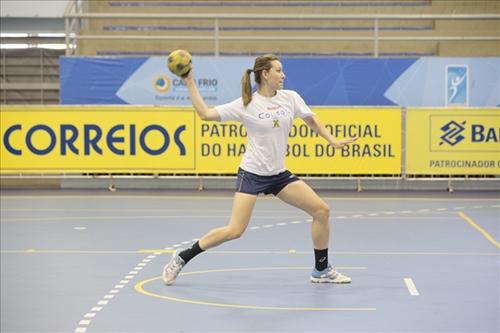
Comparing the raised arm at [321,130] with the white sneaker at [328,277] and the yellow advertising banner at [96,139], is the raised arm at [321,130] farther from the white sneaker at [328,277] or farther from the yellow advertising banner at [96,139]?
the yellow advertising banner at [96,139]

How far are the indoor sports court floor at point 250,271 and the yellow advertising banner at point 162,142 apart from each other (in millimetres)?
3366

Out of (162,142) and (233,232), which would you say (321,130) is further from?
(162,142)

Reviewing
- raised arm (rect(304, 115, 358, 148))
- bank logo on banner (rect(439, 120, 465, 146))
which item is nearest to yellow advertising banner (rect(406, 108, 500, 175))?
bank logo on banner (rect(439, 120, 465, 146))

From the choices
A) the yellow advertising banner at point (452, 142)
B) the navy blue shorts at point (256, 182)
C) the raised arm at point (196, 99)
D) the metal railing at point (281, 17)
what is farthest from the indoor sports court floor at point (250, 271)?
the metal railing at point (281, 17)

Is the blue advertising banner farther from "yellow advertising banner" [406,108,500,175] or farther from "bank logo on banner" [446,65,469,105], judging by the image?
"yellow advertising banner" [406,108,500,175]

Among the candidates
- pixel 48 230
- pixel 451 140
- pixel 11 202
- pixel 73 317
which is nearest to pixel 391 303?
pixel 73 317

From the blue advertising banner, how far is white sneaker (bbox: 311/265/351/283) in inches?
491

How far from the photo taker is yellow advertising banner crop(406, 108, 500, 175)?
2166 cm

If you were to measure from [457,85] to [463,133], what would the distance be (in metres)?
1.25

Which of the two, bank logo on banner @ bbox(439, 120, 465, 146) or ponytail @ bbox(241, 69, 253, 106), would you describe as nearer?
ponytail @ bbox(241, 69, 253, 106)

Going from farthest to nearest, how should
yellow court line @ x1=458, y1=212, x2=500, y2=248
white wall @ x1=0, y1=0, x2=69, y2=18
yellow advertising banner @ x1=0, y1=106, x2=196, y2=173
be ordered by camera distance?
white wall @ x1=0, y1=0, x2=69, y2=18, yellow advertising banner @ x1=0, y1=106, x2=196, y2=173, yellow court line @ x1=458, y1=212, x2=500, y2=248

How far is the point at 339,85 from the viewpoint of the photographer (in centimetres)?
2259

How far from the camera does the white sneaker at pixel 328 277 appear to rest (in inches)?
396

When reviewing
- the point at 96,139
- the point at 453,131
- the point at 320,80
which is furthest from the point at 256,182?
the point at 320,80
